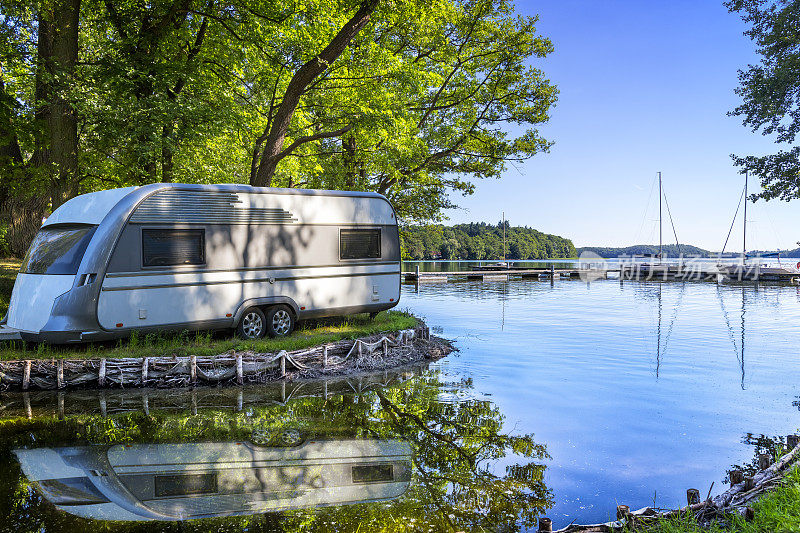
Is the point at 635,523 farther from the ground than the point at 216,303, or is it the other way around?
the point at 216,303

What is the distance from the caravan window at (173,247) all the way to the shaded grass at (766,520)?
355 inches

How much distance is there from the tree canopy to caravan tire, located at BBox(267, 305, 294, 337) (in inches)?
185

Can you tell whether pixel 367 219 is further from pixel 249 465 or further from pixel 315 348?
pixel 249 465

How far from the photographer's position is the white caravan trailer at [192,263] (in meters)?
9.42

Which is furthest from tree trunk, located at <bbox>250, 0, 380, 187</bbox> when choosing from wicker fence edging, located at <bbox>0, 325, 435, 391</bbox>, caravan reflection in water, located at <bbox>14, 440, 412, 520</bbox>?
caravan reflection in water, located at <bbox>14, 440, 412, 520</bbox>

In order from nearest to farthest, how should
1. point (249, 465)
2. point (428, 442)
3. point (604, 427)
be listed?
point (249, 465) → point (428, 442) → point (604, 427)

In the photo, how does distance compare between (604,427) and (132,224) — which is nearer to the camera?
(604,427)

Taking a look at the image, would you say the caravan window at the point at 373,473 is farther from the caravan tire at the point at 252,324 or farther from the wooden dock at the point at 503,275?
the wooden dock at the point at 503,275

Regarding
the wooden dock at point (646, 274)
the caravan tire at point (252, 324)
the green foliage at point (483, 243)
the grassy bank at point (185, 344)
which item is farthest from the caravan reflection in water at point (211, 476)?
the green foliage at point (483, 243)

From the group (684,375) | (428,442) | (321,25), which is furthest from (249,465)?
(321,25)

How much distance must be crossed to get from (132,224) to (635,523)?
9155 mm

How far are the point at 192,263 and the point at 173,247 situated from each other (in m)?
0.47

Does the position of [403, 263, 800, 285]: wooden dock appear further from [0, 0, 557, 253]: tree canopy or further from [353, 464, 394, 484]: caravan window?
[353, 464, 394, 484]: caravan window

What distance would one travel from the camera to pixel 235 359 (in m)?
9.57
